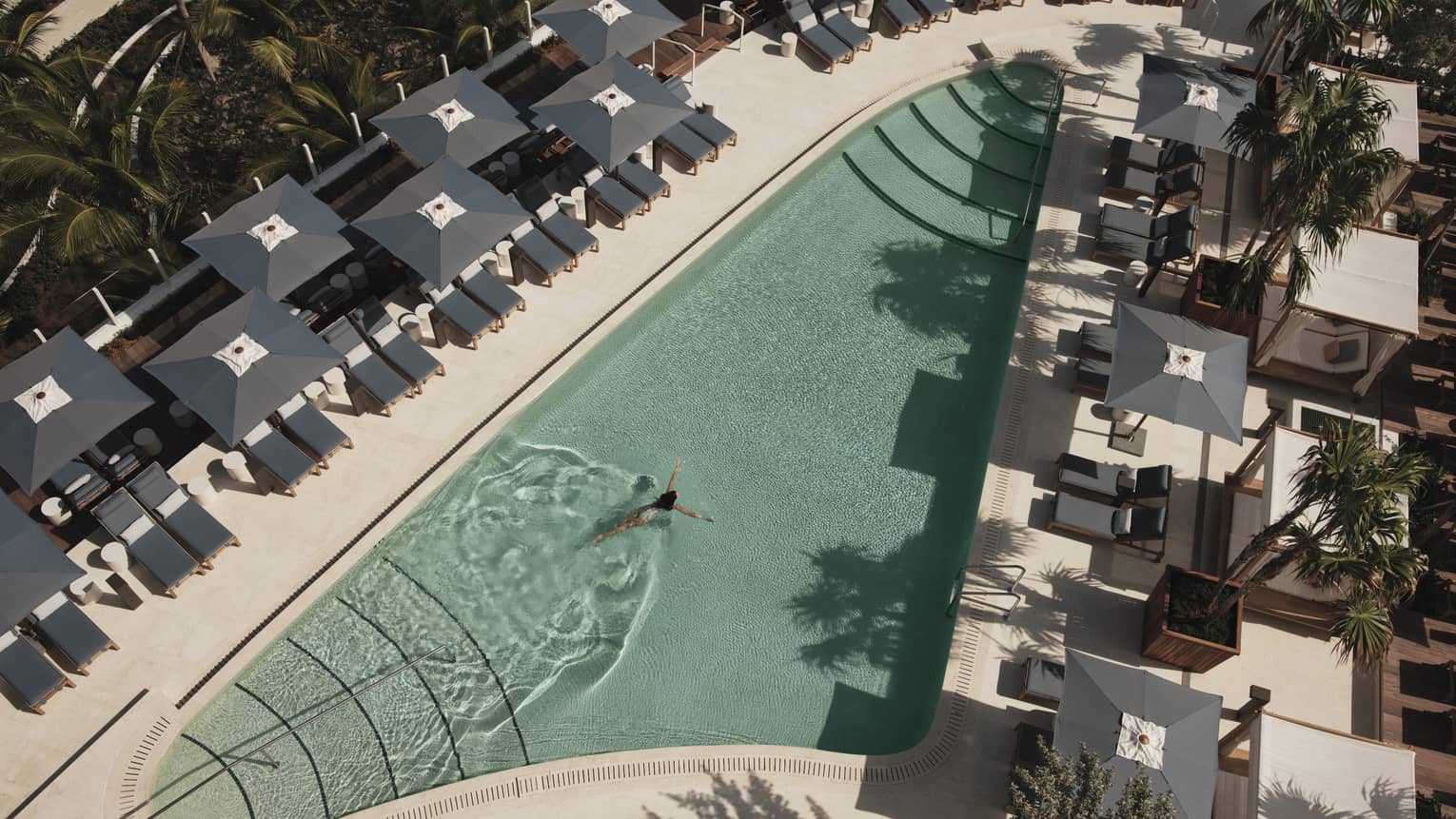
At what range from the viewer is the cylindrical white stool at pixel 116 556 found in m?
14.7

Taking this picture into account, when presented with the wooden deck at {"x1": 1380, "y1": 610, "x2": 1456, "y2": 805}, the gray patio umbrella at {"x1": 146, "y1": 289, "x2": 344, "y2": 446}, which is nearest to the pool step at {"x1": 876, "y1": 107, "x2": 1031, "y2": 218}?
the wooden deck at {"x1": 1380, "y1": 610, "x2": 1456, "y2": 805}

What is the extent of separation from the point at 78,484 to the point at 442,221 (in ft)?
22.8

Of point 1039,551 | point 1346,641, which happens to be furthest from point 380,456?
point 1346,641

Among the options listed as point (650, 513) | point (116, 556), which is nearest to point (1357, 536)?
point (650, 513)

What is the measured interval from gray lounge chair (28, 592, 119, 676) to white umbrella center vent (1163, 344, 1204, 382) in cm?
1678

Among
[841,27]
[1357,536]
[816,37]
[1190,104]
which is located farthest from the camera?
[841,27]

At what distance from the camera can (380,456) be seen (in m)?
16.5

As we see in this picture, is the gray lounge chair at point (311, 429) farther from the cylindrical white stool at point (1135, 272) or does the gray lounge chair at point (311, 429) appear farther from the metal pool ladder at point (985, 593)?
the cylindrical white stool at point (1135, 272)

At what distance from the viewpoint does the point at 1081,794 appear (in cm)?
1214

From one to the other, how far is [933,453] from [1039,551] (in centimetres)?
243

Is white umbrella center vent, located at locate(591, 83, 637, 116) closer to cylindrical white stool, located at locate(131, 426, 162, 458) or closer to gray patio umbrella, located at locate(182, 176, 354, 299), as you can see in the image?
gray patio umbrella, located at locate(182, 176, 354, 299)

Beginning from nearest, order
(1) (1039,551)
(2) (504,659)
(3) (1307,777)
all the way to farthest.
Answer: (3) (1307,777) → (2) (504,659) → (1) (1039,551)

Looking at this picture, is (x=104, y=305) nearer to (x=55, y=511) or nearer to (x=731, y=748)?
(x=55, y=511)

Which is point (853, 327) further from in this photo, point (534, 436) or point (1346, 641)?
point (1346, 641)
